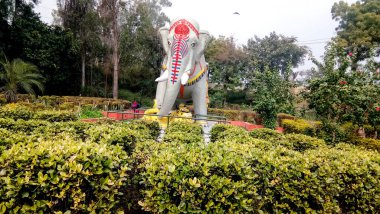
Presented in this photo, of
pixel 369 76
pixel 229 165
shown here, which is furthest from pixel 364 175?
pixel 369 76

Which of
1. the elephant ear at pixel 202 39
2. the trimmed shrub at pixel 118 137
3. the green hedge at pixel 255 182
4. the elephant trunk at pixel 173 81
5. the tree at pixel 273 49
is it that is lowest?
the green hedge at pixel 255 182

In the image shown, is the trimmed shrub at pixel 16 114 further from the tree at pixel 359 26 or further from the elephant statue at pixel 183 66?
the tree at pixel 359 26

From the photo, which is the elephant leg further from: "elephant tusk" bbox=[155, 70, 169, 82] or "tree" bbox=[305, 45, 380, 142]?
"tree" bbox=[305, 45, 380, 142]

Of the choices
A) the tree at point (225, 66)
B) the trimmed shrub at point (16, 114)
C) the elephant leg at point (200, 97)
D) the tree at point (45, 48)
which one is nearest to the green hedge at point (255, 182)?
the elephant leg at point (200, 97)

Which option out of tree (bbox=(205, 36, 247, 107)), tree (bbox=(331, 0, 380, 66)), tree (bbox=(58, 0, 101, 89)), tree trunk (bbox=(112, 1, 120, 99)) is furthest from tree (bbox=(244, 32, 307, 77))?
tree (bbox=(58, 0, 101, 89))

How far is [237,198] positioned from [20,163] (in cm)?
219

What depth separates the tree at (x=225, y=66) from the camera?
89.2 feet

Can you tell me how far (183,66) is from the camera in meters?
8.95

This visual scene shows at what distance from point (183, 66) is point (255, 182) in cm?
645

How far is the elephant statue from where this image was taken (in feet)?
28.8

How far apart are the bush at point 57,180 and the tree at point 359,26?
2233 cm

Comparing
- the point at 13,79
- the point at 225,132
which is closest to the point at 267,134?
the point at 225,132

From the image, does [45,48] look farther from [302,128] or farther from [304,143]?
[304,143]

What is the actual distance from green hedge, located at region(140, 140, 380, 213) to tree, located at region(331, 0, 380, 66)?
65.9 ft
